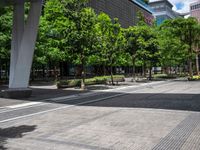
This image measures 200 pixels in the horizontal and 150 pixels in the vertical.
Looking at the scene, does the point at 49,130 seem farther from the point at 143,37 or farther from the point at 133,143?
the point at 143,37

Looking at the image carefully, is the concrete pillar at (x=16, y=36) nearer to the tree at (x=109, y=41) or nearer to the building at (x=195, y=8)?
Answer: the tree at (x=109, y=41)

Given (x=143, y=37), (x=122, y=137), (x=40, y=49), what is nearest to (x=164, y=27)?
(x=143, y=37)

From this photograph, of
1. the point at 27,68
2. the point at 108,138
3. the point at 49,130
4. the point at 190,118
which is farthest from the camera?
the point at 27,68

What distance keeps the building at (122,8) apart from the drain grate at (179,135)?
6305 cm

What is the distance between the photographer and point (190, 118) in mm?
10945

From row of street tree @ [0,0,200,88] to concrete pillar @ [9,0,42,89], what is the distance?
6679 mm

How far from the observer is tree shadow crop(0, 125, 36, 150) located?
8584mm

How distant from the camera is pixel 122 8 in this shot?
90688mm

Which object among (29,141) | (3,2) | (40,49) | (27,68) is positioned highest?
(3,2)

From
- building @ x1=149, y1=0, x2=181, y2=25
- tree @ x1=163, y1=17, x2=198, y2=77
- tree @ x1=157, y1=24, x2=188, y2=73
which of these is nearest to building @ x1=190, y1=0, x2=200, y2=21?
building @ x1=149, y1=0, x2=181, y2=25

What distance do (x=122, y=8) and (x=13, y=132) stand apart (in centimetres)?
8466

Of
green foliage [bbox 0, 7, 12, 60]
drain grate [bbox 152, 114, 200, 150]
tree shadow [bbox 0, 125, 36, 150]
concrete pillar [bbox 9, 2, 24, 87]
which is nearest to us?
drain grate [bbox 152, 114, 200, 150]

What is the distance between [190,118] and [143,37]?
34.2 m

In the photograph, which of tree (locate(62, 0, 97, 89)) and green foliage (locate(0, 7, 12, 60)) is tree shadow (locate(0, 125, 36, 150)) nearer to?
tree (locate(62, 0, 97, 89))
